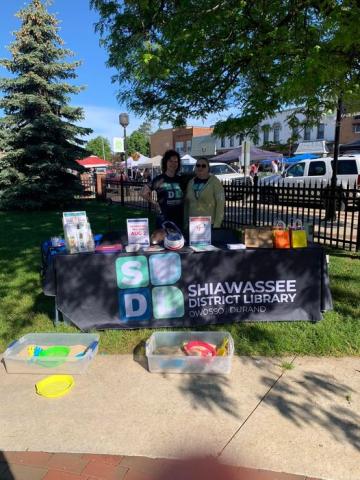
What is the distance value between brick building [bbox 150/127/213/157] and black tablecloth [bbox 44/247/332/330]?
57.8 m

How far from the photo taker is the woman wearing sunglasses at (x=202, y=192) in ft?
16.4

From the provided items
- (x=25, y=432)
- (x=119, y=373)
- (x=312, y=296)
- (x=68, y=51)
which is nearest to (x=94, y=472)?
(x=25, y=432)

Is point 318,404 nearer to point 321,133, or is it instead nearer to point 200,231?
point 200,231

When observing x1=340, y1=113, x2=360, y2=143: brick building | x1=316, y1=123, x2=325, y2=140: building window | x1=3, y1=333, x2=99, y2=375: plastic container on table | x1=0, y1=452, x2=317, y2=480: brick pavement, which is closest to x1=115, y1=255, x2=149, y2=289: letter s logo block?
x1=3, y1=333, x2=99, y2=375: plastic container on table

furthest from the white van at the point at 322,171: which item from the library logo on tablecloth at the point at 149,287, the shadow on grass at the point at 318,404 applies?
the shadow on grass at the point at 318,404

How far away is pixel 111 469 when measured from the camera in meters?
2.45

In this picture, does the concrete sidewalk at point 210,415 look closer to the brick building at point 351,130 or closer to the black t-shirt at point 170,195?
the black t-shirt at point 170,195

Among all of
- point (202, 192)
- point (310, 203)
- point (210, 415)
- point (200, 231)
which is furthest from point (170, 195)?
point (310, 203)

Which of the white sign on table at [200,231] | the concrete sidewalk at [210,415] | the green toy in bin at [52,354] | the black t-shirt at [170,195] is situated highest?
the black t-shirt at [170,195]

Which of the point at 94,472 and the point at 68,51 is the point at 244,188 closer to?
the point at 94,472

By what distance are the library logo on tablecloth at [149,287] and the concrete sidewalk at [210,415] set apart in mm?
669

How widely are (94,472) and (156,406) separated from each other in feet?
2.48

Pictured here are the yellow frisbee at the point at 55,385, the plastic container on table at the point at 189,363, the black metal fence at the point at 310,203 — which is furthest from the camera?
the black metal fence at the point at 310,203

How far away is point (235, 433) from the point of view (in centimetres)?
276
